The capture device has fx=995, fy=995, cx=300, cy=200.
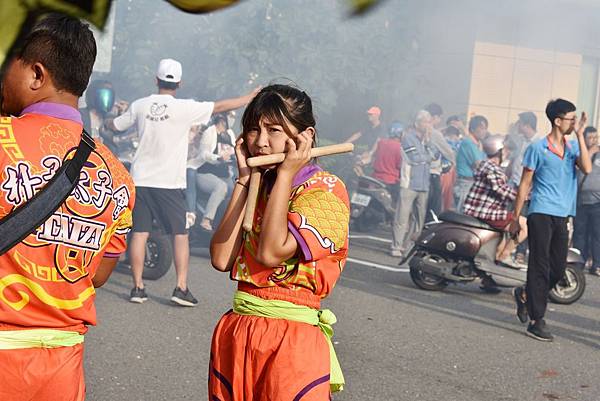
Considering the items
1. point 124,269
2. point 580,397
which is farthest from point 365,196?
point 580,397

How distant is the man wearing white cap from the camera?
302 inches

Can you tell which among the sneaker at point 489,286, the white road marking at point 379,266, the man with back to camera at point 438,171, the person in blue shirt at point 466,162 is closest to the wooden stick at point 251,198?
the sneaker at point 489,286

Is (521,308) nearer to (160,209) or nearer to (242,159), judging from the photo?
(160,209)

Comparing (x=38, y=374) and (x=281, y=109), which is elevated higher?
(x=281, y=109)

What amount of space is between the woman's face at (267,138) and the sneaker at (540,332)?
4.93 meters

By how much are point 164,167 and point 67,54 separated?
5.63 metres

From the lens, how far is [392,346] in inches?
271

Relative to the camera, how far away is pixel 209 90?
15.3 m

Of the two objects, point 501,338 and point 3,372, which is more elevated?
point 3,372

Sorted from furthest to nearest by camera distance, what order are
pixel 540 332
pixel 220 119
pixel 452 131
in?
pixel 452 131 → pixel 220 119 → pixel 540 332

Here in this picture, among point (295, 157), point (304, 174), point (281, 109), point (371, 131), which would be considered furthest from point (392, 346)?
point (371, 131)

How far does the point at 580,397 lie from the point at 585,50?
1740 cm

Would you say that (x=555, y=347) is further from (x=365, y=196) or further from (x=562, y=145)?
(x=365, y=196)

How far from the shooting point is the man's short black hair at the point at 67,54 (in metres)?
2.16
